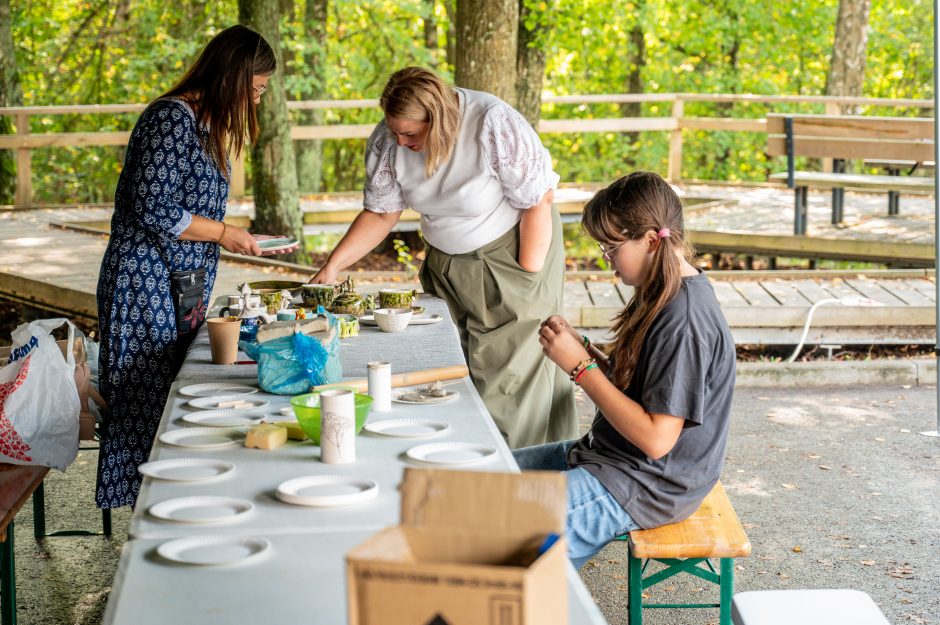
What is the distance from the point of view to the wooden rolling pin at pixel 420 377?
260cm

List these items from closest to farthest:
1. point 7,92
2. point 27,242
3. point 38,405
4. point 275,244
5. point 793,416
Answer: point 38,405 → point 275,244 → point 793,416 → point 27,242 → point 7,92

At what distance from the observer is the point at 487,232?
12.2ft

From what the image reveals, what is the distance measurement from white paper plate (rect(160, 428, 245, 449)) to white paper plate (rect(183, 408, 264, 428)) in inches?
1.4

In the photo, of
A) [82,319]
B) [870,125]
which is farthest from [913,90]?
[82,319]

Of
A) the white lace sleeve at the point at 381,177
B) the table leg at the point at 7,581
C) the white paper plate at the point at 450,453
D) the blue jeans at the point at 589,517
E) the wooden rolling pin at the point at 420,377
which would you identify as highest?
the white lace sleeve at the point at 381,177

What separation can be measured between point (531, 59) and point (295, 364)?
7.12 m

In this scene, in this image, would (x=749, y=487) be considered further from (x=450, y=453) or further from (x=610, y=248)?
(x=450, y=453)

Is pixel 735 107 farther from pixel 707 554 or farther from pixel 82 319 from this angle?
pixel 707 554

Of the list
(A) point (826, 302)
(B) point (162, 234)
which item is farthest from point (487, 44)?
(B) point (162, 234)

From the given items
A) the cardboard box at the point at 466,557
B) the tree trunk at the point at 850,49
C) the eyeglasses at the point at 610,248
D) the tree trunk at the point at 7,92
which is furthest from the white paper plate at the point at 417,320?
the tree trunk at the point at 850,49

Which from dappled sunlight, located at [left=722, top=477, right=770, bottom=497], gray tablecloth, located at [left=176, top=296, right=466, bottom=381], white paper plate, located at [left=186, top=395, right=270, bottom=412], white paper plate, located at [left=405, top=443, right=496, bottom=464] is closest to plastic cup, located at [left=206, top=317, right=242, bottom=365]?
gray tablecloth, located at [left=176, top=296, right=466, bottom=381]

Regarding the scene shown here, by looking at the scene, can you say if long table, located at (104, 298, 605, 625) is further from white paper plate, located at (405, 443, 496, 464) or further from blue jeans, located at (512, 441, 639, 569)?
blue jeans, located at (512, 441, 639, 569)

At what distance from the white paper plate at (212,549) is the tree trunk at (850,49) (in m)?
14.3

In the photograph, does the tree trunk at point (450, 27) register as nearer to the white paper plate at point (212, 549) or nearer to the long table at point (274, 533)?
the long table at point (274, 533)
